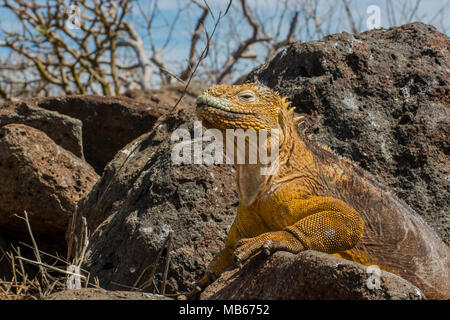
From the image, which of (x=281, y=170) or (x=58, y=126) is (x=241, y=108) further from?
(x=58, y=126)

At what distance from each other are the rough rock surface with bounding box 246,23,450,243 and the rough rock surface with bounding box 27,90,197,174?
2.72 metres

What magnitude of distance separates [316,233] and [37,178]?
4.26m

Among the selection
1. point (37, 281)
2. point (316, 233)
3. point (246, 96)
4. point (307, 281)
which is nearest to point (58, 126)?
point (37, 281)

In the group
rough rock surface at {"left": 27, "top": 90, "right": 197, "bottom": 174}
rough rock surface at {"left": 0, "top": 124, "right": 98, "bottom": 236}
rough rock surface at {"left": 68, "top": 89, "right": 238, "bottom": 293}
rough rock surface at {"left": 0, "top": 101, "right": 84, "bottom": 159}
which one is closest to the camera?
rough rock surface at {"left": 68, "top": 89, "right": 238, "bottom": 293}

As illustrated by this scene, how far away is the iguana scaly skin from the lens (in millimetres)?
3449

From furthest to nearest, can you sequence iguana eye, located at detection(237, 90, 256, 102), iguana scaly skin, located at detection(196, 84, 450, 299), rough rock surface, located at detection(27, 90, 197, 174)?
rough rock surface, located at detection(27, 90, 197, 174), iguana eye, located at detection(237, 90, 256, 102), iguana scaly skin, located at detection(196, 84, 450, 299)

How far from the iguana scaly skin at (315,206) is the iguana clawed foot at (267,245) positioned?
1.4 inches

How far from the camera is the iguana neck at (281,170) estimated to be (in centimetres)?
362

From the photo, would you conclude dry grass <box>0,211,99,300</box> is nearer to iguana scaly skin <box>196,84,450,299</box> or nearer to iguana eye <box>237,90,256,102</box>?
iguana scaly skin <box>196,84,450,299</box>

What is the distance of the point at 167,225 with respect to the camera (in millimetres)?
4691

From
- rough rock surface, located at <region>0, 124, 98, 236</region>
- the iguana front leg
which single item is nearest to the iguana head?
the iguana front leg

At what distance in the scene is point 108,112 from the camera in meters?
7.86

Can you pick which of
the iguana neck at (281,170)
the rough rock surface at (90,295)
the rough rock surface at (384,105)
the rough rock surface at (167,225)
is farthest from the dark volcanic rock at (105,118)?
the rough rock surface at (90,295)

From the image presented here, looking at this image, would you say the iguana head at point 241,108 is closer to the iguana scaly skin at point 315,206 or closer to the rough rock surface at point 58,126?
the iguana scaly skin at point 315,206
